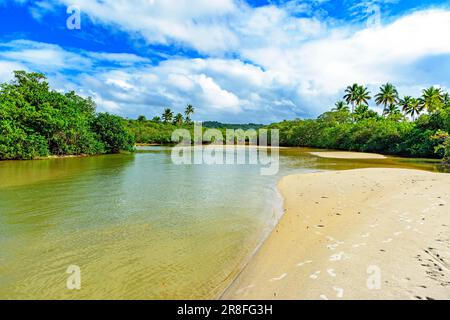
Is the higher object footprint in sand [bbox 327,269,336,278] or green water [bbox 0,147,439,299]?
footprint in sand [bbox 327,269,336,278]

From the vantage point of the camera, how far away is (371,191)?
10625 mm

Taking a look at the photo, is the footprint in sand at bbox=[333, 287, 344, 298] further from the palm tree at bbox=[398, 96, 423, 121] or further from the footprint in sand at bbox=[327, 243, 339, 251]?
the palm tree at bbox=[398, 96, 423, 121]

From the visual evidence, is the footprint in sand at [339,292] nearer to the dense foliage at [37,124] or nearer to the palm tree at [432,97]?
the dense foliage at [37,124]

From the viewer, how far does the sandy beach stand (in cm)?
365

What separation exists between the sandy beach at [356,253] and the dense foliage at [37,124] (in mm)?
28103

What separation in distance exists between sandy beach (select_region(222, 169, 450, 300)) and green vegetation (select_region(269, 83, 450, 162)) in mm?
15353

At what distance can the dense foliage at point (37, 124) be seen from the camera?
2592 centimetres

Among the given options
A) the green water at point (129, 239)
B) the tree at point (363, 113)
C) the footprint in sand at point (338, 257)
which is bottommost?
the green water at point (129, 239)

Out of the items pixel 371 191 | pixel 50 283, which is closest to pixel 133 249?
pixel 50 283

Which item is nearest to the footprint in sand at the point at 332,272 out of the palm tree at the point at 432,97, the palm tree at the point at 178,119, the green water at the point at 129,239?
the green water at the point at 129,239

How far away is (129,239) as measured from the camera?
6340mm

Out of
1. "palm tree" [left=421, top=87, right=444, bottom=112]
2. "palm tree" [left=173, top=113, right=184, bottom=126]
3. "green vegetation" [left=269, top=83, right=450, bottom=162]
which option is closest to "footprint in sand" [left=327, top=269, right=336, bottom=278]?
"green vegetation" [left=269, top=83, right=450, bottom=162]

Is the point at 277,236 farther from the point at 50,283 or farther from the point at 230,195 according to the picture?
the point at 230,195

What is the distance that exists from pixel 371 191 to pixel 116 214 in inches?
367
